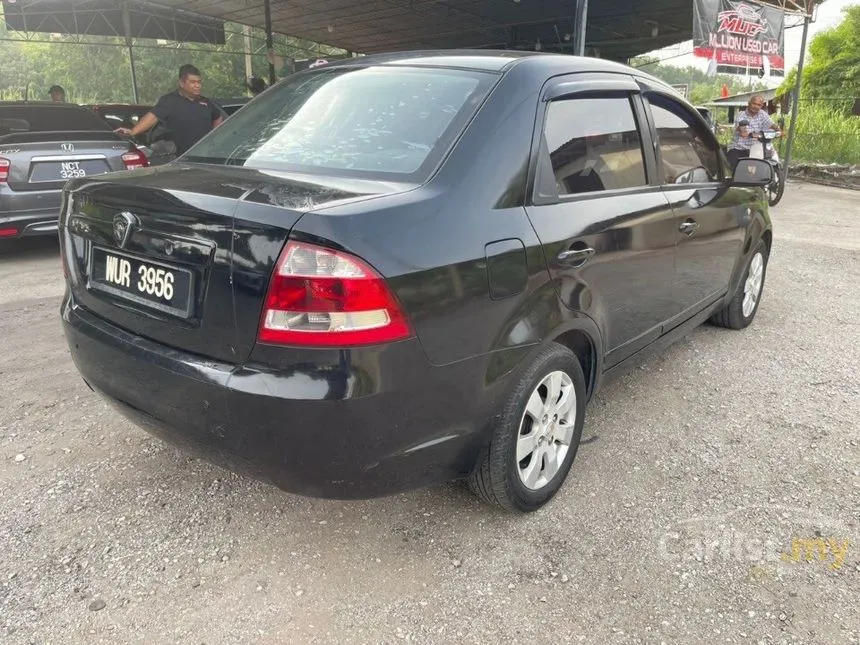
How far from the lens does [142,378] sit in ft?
6.92

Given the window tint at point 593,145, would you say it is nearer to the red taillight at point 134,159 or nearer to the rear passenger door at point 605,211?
the rear passenger door at point 605,211

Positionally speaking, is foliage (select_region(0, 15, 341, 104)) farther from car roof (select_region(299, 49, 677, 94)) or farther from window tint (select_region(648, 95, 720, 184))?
car roof (select_region(299, 49, 677, 94))

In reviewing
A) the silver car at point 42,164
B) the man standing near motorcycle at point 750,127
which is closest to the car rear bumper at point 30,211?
the silver car at point 42,164

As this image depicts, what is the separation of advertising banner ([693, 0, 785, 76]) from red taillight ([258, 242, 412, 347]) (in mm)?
8897

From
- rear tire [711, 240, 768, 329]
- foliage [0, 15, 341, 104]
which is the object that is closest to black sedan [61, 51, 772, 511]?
rear tire [711, 240, 768, 329]

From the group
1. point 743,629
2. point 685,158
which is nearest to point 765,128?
point 685,158

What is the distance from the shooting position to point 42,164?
6008mm

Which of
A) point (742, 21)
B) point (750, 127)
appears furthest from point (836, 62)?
point (742, 21)

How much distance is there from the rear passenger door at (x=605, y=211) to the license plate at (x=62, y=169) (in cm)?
480

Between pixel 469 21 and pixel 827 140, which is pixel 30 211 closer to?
pixel 827 140

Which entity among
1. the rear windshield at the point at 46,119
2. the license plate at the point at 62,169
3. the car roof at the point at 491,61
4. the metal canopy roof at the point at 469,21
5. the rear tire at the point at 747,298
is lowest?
the rear tire at the point at 747,298

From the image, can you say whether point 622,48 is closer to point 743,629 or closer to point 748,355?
point 748,355

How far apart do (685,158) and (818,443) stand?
1.53 m

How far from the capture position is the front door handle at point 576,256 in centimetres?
237
